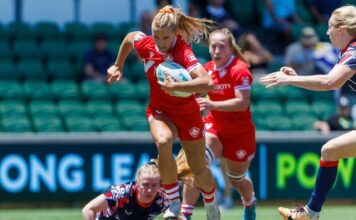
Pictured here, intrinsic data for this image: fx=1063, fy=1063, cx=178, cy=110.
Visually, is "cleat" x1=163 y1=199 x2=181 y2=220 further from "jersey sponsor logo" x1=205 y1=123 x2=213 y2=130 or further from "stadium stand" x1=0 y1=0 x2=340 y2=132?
"stadium stand" x1=0 y1=0 x2=340 y2=132

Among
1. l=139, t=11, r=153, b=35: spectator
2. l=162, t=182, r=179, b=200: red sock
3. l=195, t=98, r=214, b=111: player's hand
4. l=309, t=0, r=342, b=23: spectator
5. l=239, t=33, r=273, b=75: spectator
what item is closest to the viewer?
l=162, t=182, r=179, b=200: red sock

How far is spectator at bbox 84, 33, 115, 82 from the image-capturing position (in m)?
16.0

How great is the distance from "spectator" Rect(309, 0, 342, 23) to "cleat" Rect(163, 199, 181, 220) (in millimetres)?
9817

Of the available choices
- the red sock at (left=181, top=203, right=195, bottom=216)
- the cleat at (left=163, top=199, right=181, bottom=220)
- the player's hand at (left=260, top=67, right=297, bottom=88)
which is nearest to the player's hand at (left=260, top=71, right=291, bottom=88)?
the player's hand at (left=260, top=67, right=297, bottom=88)

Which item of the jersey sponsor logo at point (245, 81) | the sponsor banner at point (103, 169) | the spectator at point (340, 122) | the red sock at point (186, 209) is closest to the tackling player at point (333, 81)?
the red sock at point (186, 209)

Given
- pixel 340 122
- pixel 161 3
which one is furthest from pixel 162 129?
pixel 161 3

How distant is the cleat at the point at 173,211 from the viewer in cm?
912

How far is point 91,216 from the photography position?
8.34m

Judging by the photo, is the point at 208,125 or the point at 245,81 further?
the point at 208,125

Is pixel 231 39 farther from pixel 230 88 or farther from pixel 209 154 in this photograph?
pixel 209 154

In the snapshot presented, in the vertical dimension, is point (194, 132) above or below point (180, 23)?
below

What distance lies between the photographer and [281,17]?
59.9 feet

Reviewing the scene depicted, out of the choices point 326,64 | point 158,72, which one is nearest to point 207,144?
point 158,72

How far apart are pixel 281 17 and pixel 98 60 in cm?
383
